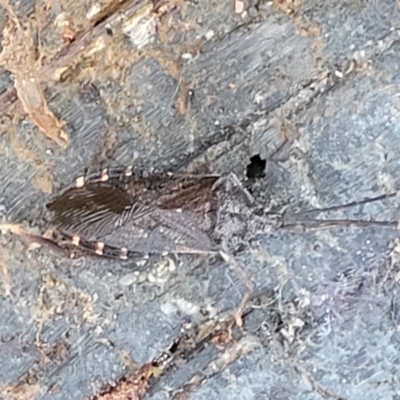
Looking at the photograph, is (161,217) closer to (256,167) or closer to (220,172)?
(220,172)

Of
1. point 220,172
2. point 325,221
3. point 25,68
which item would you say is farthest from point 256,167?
point 25,68

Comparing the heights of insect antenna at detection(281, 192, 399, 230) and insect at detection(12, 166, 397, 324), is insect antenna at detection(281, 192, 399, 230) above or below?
below

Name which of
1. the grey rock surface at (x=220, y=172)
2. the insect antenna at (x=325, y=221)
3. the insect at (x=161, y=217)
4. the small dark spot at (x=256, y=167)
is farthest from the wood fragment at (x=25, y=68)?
the insect antenna at (x=325, y=221)

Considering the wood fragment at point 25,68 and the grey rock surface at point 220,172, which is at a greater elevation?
the wood fragment at point 25,68

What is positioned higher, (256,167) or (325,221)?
(256,167)

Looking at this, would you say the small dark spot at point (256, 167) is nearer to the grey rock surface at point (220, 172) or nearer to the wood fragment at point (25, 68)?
the grey rock surface at point (220, 172)

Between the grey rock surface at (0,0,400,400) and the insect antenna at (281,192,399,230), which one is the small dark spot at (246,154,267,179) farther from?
the insect antenna at (281,192,399,230)

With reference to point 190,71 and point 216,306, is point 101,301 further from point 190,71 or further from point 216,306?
point 190,71

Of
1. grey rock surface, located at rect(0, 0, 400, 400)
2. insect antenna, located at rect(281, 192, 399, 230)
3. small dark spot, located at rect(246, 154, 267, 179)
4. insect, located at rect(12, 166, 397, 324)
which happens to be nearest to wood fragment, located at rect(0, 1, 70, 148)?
grey rock surface, located at rect(0, 0, 400, 400)
